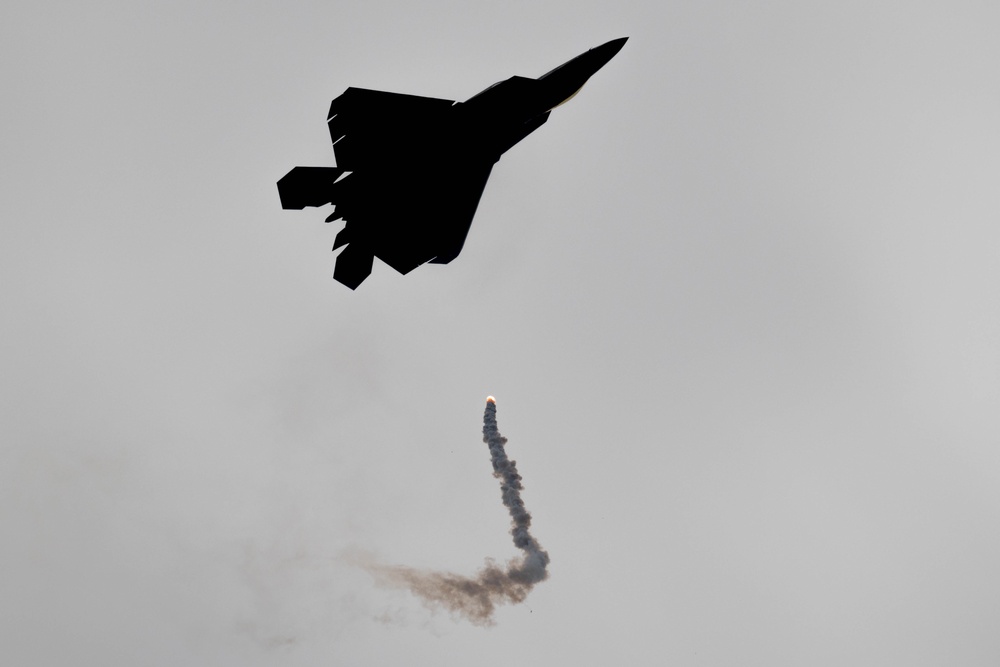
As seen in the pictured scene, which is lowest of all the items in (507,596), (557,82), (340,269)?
(507,596)

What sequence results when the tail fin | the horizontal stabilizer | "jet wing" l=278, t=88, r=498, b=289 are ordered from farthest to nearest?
the tail fin
"jet wing" l=278, t=88, r=498, b=289
the horizontal stabilizer

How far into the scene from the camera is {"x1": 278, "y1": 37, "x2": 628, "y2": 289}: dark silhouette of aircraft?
155 feet

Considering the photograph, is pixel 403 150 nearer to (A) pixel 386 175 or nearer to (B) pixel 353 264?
(A) pixel 386 175

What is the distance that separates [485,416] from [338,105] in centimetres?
3527

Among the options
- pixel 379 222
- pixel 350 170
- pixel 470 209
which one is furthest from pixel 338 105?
pixel 470 209

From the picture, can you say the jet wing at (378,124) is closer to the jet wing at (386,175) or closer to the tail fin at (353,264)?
the jet wing at (386,175)

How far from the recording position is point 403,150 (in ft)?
156

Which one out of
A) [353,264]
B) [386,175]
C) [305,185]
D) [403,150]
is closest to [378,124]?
[403,150]

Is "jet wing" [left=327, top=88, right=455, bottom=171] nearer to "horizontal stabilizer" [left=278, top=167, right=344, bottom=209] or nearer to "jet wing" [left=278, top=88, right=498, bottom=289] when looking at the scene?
"jet wing" [left=278, top=88, right=498, bottom=289]

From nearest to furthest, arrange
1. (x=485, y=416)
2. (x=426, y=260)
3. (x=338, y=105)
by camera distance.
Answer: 1. (x=338, y=105)
2. (x=426, y=260)
3. (x=485, y=416)

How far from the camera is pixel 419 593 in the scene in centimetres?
7900

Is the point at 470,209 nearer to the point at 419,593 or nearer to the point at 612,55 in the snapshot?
the point at 612,55

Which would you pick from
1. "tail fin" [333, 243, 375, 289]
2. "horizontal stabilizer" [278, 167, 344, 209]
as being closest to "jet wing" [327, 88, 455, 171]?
"horizontal stabilizer" [278, 167, 344, 209]

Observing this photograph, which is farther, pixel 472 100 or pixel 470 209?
pixel 470 209
